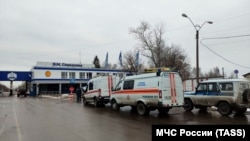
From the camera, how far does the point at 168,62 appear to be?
64312mm

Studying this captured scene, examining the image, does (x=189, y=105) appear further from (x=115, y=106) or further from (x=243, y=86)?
(x=115, y=106)

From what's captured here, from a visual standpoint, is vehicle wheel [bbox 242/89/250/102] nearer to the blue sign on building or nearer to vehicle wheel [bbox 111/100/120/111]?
vehicle wheel [bbox 111/100/120/111]

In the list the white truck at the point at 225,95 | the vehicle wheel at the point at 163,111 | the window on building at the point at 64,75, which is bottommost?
the vehicle wheel at the point at 163,111

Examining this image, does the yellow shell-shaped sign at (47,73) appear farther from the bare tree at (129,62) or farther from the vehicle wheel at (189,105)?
the vehicle wheel at (189,105)

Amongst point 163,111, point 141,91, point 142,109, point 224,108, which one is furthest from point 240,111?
point 141,91

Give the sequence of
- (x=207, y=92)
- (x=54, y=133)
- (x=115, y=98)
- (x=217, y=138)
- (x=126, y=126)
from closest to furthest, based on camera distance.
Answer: (x=217, y=138) < (x=54, y=133) < (x=126, y=126) < (x=207, y=92) < (x=115, y=98)

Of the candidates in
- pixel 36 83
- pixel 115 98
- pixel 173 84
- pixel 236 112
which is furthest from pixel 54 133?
pixel 36 83

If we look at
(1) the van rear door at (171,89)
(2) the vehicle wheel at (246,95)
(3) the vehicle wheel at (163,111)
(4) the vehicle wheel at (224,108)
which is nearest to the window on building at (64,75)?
(3) the vehicle wheel at (163,111)

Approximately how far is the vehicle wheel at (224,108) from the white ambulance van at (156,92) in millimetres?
2254

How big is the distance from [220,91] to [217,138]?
1130 cm

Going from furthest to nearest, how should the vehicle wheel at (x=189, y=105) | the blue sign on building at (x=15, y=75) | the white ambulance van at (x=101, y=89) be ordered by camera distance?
1. the blue sign on building at (x=15, y=75)
2. the white ambulance van at (x=101, y=89)
3. the vehicle wheel at (x=189, y=105)

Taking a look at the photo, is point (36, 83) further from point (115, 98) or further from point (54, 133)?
point (54, 133)

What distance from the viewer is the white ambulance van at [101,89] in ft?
82.3

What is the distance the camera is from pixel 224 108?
1772 cm
